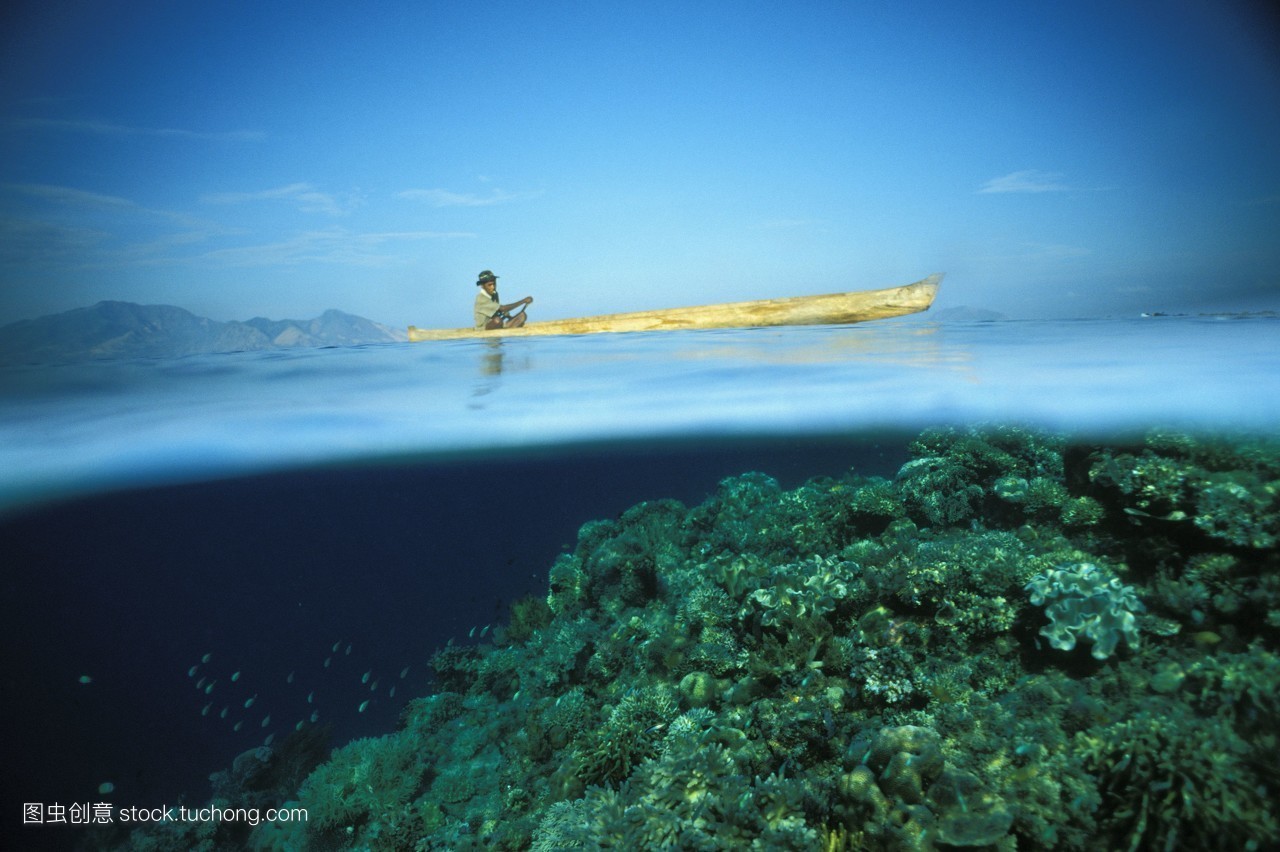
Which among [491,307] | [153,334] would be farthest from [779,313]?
[153,334]

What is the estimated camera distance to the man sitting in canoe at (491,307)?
1240cm

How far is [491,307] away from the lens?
12.5 metres

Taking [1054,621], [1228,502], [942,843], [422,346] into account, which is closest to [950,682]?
[1054,621]

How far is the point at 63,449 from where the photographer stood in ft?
32.6

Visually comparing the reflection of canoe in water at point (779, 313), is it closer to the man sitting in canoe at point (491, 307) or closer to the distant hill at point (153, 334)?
the man sitting in canoe at point (491, 307)

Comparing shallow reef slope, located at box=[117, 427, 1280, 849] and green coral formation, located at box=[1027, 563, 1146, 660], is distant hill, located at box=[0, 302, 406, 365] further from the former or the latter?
green coral formation, located at box=[1027, 563, 1146, 660]

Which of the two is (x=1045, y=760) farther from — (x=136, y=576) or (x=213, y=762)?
(x=136, y=576)

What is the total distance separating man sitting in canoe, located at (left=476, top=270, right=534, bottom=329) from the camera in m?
12.4

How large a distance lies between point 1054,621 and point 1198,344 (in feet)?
22.3

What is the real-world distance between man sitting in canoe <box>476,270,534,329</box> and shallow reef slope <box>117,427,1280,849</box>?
20.8 feet

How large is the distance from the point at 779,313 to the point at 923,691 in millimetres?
6756

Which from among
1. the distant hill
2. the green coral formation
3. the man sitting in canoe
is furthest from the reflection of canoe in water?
the distant hill

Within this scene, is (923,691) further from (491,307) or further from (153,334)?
(153,334)

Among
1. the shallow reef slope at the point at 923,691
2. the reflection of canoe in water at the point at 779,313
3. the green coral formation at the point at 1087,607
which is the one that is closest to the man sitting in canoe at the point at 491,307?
the reflection of canoe in water at the point at 779,313
